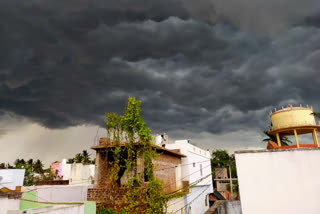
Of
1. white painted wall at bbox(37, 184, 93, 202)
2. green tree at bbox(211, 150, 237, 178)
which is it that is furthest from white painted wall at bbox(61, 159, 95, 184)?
green tree at bbox(211, 150, 237, 178)

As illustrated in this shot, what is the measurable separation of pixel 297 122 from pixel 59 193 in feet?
73.5

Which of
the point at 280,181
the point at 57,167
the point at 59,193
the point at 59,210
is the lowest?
the point at 59,193

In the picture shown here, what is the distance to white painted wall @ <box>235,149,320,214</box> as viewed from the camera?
8.59 m

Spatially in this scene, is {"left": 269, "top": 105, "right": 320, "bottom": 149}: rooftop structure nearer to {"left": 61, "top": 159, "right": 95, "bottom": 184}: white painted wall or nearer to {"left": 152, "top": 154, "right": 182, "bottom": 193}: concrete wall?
{"left": 152, "top": 154, "right": 182, "bottom": 193}: concrete wall

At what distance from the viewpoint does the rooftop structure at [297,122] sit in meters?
15.5

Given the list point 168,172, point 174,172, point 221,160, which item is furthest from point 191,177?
point 221,160

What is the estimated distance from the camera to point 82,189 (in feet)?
75.1

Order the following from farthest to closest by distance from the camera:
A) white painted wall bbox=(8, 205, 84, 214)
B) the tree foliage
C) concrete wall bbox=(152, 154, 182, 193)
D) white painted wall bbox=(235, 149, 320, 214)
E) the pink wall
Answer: the pink wall
concrete wall bbox=(152, 154, 182, 193)
the tree foliage
white painted wall bbox=(235, 149, 320, 214)
white painted wall bbox=(8, 205, 84, 214)

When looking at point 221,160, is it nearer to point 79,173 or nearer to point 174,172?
point 79,173

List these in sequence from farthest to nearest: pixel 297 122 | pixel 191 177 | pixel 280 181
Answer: pixel 191 177, pixel 297 122, pixel 280 181

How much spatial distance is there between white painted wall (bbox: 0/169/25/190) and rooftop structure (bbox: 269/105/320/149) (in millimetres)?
34253

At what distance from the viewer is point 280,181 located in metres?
8.89

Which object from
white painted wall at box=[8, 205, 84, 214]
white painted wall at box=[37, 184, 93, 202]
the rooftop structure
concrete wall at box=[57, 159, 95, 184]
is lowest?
white painted wall at box=[37, 184, 93, 202]

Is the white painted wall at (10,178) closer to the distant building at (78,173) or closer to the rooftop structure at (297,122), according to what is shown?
the distant building at (78,173)
